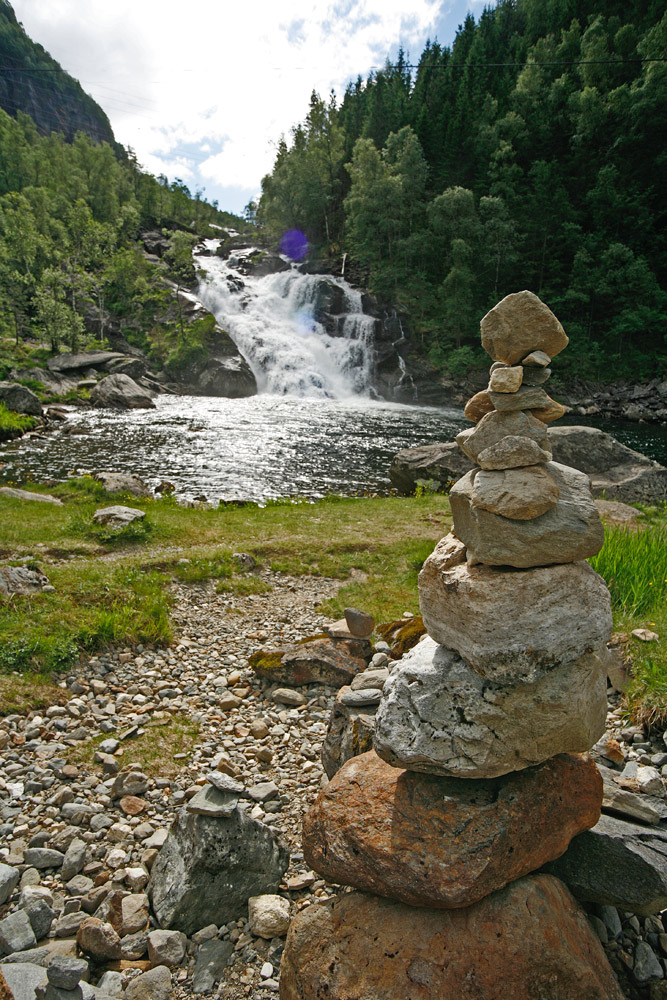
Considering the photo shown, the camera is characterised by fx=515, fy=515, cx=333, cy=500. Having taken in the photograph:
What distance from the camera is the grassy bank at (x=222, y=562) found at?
7.46 metres

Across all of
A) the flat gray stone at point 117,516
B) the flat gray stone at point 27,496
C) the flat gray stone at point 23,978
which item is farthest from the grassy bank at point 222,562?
the flat gray stone at point 23,978

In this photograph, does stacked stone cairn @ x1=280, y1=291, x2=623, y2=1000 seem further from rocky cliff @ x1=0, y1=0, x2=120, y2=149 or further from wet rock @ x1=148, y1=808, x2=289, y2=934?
rocky cliff @ x1=0, y1=0, x2=120, y2=149

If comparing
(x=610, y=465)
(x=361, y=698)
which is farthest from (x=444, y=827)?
(x=610, y=465)

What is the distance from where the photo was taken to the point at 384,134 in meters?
87.5

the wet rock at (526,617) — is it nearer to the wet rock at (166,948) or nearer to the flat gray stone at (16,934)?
the wet rock at (166,948)

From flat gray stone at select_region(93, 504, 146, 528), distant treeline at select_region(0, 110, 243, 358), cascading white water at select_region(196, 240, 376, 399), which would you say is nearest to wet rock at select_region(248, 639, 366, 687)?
flat gray stone at select_region(93, 504, 146, 528)

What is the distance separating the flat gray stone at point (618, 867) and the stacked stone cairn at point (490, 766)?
178mm

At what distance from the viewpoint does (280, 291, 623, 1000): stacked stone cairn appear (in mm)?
3316

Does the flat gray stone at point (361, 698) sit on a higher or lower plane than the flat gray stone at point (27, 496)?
higher

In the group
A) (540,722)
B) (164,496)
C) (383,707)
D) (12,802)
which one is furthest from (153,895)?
(164,496)

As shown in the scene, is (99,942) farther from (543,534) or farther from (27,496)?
(27,496)

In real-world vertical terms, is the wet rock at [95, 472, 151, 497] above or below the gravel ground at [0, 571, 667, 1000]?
below

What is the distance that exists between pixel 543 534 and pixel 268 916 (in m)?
3.77

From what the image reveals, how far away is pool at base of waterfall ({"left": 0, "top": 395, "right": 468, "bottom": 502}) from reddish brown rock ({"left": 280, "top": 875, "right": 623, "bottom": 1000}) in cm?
1840
